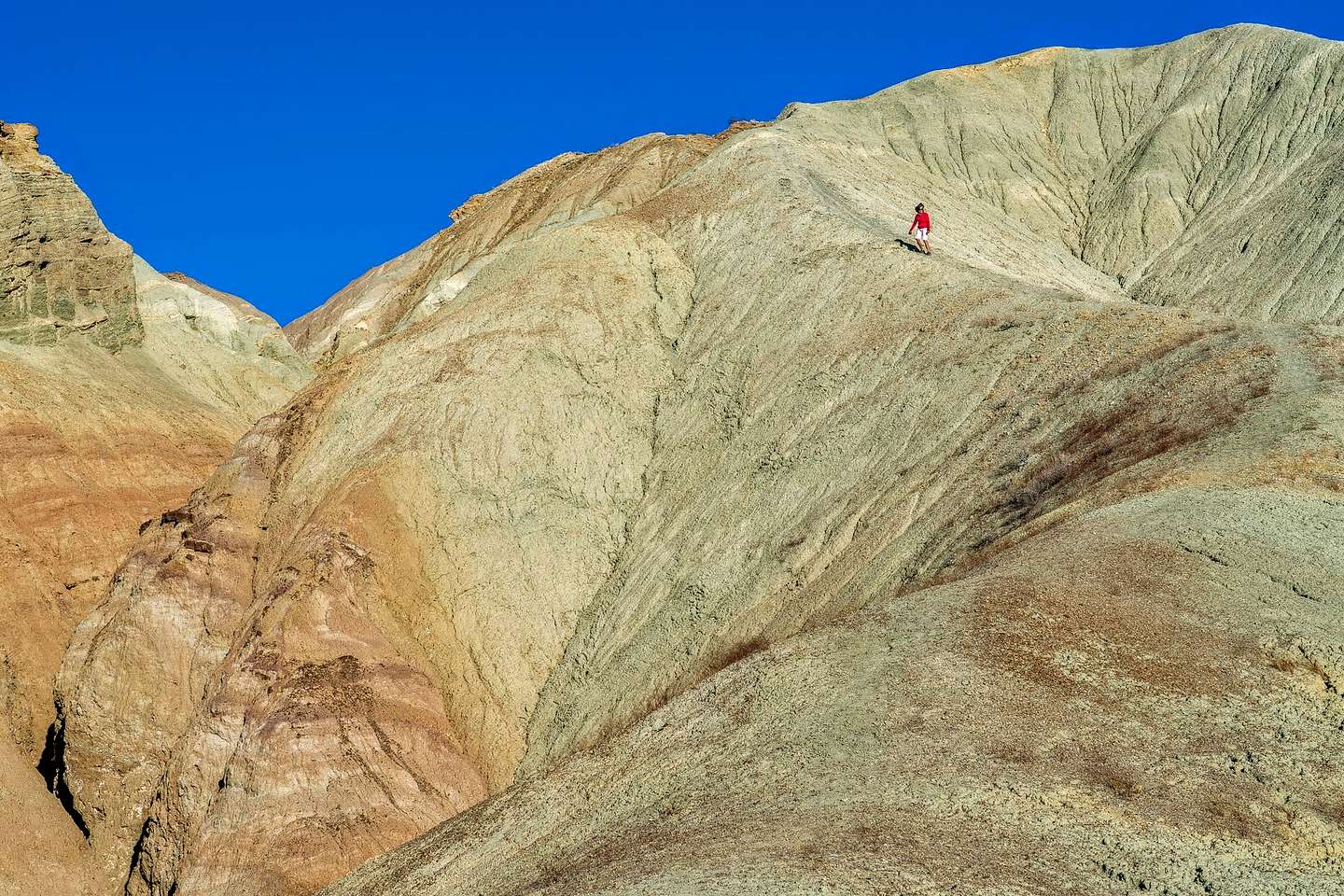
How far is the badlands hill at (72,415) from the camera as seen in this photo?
29750mm

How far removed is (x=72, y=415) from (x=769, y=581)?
16991 millimetres

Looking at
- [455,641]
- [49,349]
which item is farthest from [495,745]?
[49,349]

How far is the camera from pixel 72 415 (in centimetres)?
3500

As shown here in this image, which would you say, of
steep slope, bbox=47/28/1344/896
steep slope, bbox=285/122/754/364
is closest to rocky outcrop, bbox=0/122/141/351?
steep slope, bbox=47/28/1344/896

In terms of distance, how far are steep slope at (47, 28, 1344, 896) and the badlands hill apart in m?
1.17

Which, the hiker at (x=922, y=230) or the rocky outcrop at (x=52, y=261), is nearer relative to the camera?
the hiker at (x=922, y=230)

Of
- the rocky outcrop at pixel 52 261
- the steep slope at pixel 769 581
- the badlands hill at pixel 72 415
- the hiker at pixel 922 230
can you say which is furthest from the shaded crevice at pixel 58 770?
the hiker at pixel 922 230

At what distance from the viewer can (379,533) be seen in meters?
30.1

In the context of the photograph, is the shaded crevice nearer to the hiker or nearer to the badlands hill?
the badlands hill

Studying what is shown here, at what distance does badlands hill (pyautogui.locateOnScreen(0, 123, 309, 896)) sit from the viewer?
29.8 meters

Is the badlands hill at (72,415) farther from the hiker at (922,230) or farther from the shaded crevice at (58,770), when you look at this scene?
the hiker at (922,230)

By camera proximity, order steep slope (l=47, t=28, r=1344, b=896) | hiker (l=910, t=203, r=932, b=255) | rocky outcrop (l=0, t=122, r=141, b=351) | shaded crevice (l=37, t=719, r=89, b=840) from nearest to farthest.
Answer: steep slope (l=47, t=28, r=1344, b=896)
shaded crevice (l=37, t=719, r=89, b=840)
hiker (l=910, t=203, r=932, b=255)
rocky outcrop (l=0, t=122, r=141, b=351)

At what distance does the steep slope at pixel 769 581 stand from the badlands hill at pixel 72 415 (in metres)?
1.17

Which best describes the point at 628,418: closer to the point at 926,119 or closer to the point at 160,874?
the point at 160,874
